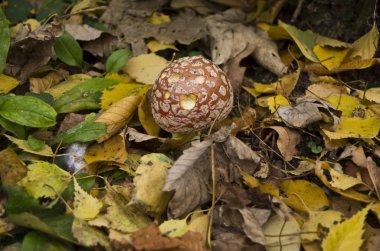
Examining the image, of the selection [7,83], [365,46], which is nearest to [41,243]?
[7,83]

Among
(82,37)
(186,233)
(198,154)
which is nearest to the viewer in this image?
(186,233)

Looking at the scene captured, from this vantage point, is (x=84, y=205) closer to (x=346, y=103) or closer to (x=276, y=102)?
(x=276, y=102)

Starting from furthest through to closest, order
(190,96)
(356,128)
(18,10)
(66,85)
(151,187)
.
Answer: (18,10)
(66,85)
(356,128)
(190,96)
(151,187)

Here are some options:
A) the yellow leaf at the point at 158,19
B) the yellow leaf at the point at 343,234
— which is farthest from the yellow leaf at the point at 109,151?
the yellow leaf at the point at 158,19

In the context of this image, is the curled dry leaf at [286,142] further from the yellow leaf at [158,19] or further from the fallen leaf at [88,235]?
the yellow leaf at [158,19]

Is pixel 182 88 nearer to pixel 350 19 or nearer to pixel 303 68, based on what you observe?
pixel 303 68

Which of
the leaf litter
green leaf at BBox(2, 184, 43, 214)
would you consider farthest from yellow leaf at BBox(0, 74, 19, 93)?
green leaf at BBox(2, 184, 43, 214)

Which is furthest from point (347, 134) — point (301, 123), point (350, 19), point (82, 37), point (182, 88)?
point (82, 37)
